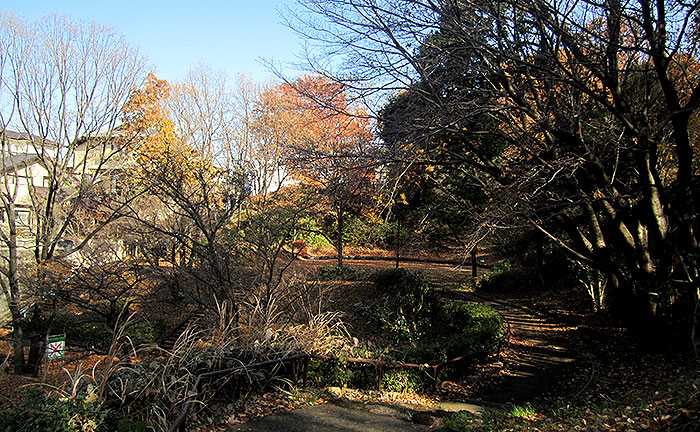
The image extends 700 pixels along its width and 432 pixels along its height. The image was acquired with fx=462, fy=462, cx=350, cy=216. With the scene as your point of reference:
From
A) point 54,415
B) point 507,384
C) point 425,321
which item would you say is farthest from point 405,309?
point 54,415

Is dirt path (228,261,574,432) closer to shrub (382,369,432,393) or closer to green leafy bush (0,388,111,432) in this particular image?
shrub (382,369,432,393)

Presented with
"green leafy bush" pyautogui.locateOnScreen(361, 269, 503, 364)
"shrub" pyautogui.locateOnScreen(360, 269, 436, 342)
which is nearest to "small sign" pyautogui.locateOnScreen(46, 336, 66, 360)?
"green leafy bush" pyautogui.locateOnScreen(361, 269, 503, 364)

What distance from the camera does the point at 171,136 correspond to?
72.4 feet

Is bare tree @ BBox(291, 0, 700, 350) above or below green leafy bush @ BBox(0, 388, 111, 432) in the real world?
above

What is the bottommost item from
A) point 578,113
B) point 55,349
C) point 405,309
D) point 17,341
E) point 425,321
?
point 17,341

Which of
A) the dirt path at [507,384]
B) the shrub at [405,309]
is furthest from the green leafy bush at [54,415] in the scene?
the shrub at [405,309]

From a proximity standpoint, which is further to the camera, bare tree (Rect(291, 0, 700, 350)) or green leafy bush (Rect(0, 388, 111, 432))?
bare tree (Rect(291, 0, 700, 350))

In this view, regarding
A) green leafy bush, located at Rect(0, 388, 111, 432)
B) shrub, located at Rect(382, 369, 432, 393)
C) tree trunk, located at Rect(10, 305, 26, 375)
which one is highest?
green leafy bush, located at Rect(0, 388, 111, 432)

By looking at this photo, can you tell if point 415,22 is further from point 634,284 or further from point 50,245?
point 50,245

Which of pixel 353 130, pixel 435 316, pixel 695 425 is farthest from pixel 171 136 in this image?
pixel 695 425

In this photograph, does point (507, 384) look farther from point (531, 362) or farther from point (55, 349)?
→ point (55, 349)

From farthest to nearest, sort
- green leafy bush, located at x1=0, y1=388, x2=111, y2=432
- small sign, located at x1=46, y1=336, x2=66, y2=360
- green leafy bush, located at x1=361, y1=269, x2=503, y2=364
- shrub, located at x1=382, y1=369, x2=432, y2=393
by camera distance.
Answer: green leafy bush, located at x1=361, y1=269, x2=503, y2=364, shrub, located at x1=382, y1=369, x2=432, y2=393, small sign, located at x1=46, y1=336, x2=66, y2=360, green leafy bush, located at x1=0, y1=388, x2=111, y2=432

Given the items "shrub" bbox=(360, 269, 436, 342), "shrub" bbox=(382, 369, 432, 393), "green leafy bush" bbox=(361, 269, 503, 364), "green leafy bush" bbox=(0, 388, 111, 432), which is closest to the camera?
"green leafy bush" bbox=(0, 388, 111, 432)

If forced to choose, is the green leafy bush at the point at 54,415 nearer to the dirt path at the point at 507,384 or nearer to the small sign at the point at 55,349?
the dirt path at the point at 507,384
